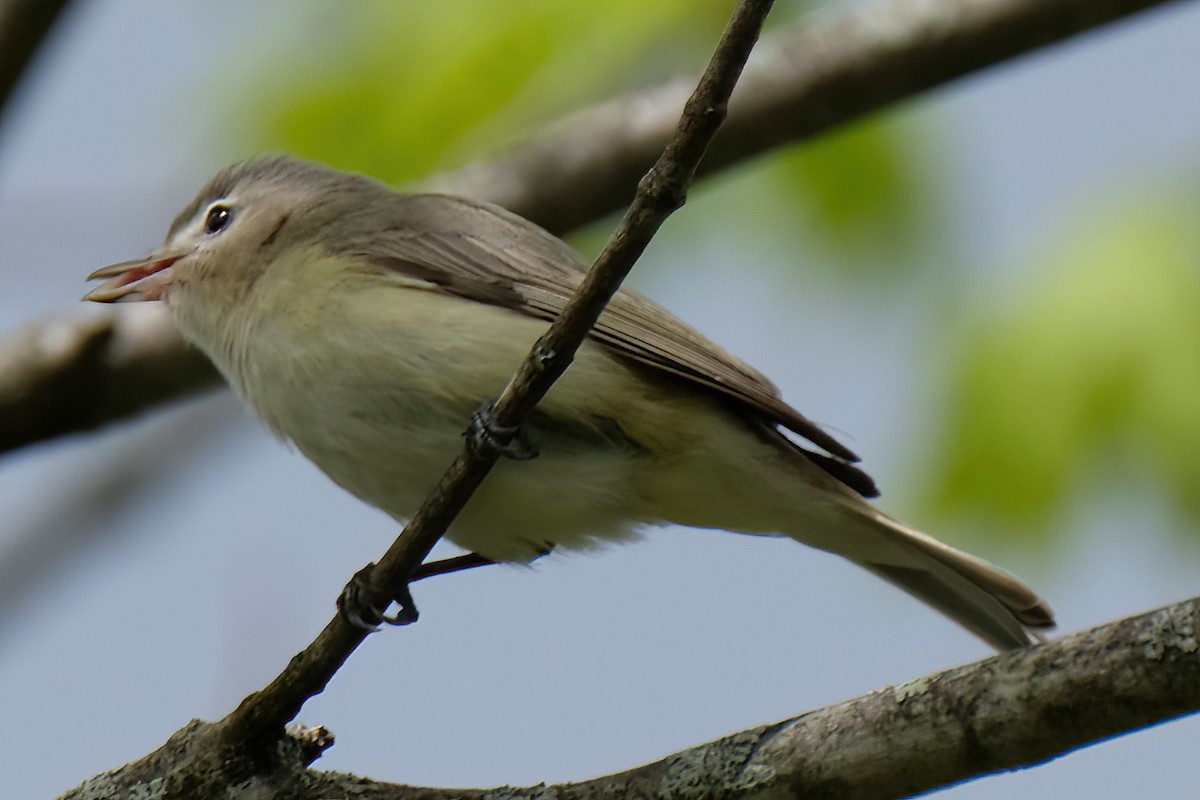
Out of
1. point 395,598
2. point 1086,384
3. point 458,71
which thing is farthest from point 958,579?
point 458,71

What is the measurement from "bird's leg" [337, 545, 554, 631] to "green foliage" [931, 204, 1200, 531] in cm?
181

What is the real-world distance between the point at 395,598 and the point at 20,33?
213cm

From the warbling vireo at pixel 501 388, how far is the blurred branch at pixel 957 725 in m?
1.12

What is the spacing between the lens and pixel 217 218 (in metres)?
5.39

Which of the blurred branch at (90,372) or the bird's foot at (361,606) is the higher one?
the blurred branch at (90,372)

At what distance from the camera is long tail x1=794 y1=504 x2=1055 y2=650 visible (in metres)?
4.51

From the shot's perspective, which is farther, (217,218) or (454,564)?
(217,218)

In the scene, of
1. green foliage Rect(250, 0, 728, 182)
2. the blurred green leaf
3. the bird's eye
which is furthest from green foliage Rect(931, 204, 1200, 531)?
the bird's eye

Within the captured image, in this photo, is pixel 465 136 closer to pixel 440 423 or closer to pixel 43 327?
pixel 43 327

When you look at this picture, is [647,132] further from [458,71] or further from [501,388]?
[501,388]

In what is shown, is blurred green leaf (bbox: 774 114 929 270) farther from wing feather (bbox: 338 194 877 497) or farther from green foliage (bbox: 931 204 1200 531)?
wing feather (bbox: 338 194 877 497)

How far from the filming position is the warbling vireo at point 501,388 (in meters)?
4.14

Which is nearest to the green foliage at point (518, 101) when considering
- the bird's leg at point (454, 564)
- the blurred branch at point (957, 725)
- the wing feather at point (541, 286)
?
the wing feather at point (541, 286)

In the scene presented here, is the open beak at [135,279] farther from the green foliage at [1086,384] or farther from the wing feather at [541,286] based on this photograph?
the green foliage at [1086,384]
